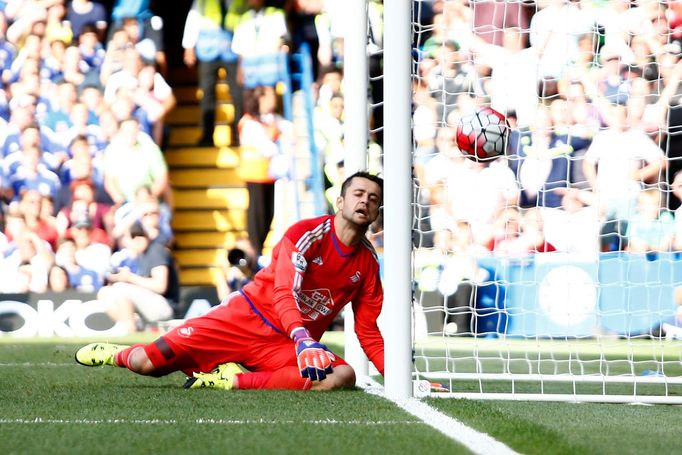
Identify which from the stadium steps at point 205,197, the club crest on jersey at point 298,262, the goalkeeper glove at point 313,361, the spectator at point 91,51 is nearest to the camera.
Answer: the goalkeeper glove at point 313,361

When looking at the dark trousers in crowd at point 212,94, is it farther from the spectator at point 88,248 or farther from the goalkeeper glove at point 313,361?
the goalkeeper glove at point 313,361

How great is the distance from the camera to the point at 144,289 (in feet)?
36.2

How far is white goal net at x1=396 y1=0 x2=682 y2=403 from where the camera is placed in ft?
29.0

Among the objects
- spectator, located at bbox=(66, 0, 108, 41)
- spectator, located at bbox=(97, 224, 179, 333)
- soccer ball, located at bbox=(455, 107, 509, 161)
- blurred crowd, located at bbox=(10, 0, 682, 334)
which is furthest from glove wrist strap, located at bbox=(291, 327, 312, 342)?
spectator, located at bbox=(66, 0, 108, 41)

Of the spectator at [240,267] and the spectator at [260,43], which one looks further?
the spectator at [260,43]

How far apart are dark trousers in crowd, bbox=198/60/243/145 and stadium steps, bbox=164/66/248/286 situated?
17cm

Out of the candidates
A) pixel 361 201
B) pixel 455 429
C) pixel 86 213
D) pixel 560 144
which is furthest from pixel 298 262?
pixel 86 213

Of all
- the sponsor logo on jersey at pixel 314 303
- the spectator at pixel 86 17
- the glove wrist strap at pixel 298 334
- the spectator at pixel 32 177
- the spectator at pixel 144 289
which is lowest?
the spectator at pixel 144 289

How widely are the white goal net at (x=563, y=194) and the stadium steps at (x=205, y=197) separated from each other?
2.86 meters

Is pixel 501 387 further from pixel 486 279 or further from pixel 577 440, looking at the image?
pixel 486 279

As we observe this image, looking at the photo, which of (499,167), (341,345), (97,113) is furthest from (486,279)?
(97,113)

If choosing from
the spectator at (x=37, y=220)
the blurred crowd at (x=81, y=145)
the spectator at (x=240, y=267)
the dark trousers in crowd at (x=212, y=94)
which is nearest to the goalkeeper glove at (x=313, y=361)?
the blurred crowd at (x=81, y=145)

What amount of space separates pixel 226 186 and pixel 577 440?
920 cm

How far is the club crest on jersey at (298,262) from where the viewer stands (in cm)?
535
